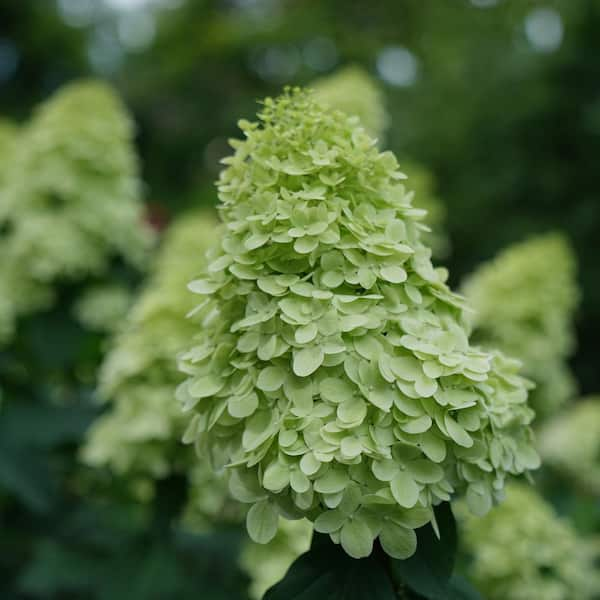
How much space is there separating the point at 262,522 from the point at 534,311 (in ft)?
6.28

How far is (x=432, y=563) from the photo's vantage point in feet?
3.53

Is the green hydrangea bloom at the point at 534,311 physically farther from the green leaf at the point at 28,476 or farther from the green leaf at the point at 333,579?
the green leaf at the point at 333,579

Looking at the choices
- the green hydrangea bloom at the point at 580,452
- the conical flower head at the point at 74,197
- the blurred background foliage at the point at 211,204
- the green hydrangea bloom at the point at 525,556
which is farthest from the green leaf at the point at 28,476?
the green hydrangea bloom at the point at 580,452

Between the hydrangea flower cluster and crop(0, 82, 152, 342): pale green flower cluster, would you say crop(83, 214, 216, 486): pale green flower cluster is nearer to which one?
crop(0, 82, 152, 342): pale green flower cluster

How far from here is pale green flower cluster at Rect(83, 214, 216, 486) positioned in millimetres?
1949

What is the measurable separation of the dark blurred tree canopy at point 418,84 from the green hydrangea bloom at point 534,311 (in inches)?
165

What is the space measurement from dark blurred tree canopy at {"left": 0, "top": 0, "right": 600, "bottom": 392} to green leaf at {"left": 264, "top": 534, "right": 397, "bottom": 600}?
6.20 meters

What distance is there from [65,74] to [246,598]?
9567 millimetres

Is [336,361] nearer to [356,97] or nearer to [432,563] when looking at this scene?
[432,563]

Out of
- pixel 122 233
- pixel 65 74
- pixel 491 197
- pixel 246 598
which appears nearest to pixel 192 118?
pixel 65 74

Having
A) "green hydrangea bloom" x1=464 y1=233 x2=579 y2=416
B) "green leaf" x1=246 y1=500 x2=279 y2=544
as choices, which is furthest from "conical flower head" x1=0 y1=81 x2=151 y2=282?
"green leaf" x1=246 y1=500 x2=279 y2=544

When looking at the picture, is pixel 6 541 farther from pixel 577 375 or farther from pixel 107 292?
pixel 577 375

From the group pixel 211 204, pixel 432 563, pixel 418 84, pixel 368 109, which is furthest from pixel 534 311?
pixel 418 84

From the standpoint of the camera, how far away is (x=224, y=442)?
115cm
